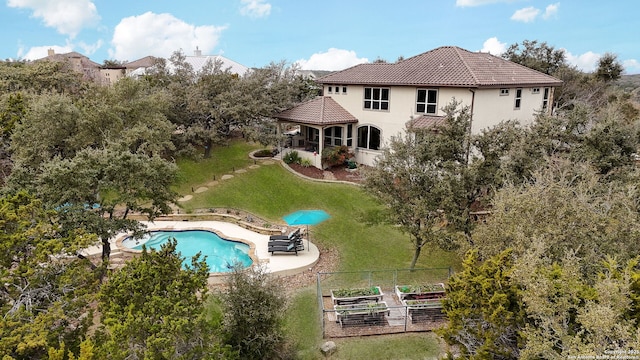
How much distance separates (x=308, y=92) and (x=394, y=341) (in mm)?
28947

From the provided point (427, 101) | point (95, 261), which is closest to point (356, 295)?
point (95, 261)

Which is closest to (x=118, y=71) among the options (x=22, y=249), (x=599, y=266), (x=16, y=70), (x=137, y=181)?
(x=16, y=70)

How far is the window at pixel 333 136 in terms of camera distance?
2939 centimetres

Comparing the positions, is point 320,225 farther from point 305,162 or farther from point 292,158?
point 292,158

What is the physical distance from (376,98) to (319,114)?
4204 mm

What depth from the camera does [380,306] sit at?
513 inches

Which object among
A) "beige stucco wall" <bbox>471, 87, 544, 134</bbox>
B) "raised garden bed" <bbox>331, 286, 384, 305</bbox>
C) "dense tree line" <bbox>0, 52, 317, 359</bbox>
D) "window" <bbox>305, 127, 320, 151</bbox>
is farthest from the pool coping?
"beige stucco wall" <bbox>471, 87, 544, 134</bbox>

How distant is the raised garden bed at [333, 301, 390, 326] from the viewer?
1279cm

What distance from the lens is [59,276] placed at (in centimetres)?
923

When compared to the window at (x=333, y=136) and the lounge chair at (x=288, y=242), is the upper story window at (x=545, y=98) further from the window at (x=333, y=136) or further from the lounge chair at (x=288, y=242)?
the lounge chair at (x=288, y=242)

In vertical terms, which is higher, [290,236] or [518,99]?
[518,99]

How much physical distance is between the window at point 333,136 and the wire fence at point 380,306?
15.1m

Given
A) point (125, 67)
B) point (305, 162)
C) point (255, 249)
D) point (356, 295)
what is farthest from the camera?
point (125, 67)

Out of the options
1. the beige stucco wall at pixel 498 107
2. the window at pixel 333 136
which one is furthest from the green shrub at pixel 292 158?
the beige stucco wall at pixel 498 107
